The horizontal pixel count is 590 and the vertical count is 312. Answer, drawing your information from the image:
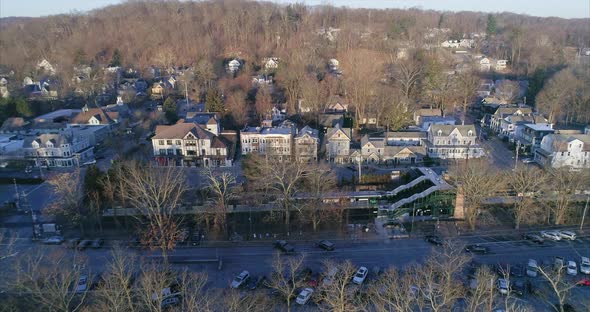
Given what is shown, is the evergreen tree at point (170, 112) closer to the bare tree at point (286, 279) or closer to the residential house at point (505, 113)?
the bare tree at point (286, 279)

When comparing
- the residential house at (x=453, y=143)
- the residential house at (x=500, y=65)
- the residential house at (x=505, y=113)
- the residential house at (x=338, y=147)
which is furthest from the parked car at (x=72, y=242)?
the residential house at (x=500, y=65)

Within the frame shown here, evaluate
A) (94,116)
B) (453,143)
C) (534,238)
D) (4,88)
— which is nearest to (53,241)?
(94,116)

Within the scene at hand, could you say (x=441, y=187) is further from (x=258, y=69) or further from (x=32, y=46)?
(x=32, y=46)

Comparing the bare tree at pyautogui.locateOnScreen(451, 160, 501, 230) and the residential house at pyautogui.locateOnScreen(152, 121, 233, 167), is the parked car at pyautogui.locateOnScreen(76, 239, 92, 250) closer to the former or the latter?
the residential house at pyautogui.locateOnScreen(152, 121, 233, 167)

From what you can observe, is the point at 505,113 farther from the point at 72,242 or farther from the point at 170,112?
the point at 72,242

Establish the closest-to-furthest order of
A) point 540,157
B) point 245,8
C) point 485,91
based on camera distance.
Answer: point 540,157, point 485,91, point 245,8

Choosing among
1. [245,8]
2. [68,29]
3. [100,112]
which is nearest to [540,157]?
[100,112]

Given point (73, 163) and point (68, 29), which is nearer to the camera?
point (73, 163)
